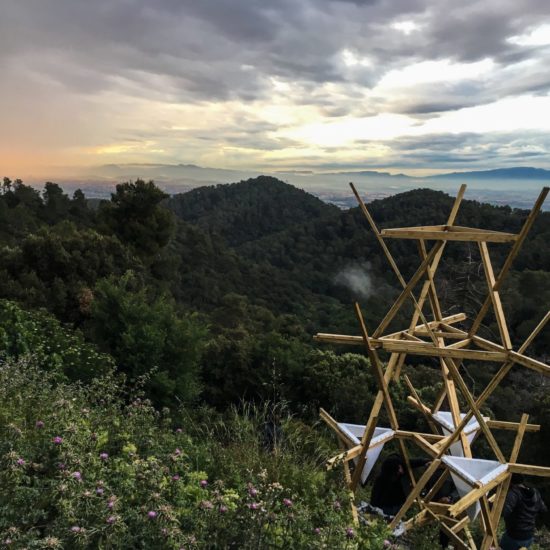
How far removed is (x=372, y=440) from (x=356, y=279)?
158ft

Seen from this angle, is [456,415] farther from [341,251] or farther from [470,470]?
[341,251]

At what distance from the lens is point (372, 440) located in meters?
4.07

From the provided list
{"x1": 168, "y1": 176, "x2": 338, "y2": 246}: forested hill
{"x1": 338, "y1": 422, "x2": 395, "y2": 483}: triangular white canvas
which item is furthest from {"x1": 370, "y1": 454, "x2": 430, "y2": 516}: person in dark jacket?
{"x1": 168, "y1": 176, "x2": 338, "y2": 246}: forested hill

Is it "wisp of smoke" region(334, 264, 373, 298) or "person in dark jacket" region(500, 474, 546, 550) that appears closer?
"person in dark jacket" region(500, 474, 546, 550)

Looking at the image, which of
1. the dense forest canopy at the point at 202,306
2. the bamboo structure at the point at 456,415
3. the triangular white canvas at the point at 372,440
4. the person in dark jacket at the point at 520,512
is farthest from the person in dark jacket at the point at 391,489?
the dense forest canopy at the point at 202,306

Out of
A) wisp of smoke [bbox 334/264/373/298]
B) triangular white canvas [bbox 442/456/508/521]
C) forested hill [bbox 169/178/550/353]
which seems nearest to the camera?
triangular white canvas [bbox 442/456/508/521]

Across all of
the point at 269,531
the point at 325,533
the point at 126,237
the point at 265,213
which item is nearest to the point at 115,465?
the point at 269,531

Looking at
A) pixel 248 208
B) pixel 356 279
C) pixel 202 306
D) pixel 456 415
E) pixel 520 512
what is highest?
pixel 248 208

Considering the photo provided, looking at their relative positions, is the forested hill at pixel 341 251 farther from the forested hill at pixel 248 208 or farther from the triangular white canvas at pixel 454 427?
the triangular white canvas at pixel 454 427

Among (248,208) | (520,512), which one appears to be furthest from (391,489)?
(248,208)

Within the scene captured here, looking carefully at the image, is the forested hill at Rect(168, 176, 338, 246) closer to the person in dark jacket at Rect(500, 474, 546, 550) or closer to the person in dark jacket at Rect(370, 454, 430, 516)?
the person in dark jacket at Rect(370, 454, 430, 516)

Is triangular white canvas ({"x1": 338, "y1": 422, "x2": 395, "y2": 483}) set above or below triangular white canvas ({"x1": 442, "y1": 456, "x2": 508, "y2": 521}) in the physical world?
below

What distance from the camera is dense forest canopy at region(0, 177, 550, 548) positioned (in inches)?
303

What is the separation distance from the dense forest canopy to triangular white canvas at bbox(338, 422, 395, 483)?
2068 mm
